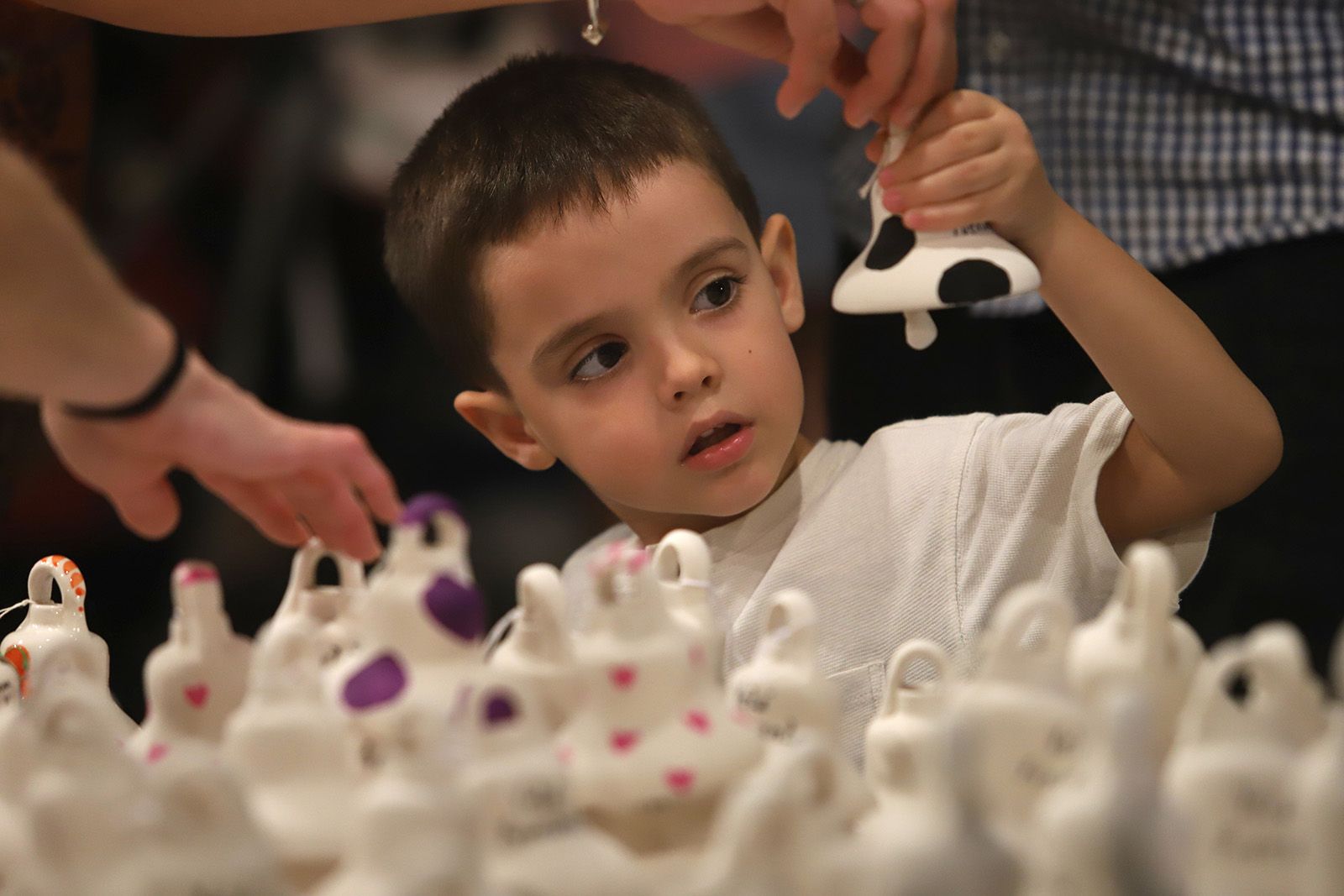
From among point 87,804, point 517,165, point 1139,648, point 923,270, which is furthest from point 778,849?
point 517,165

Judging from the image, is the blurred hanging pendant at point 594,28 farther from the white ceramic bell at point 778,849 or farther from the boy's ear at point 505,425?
the white ceramic bell at point 778,849

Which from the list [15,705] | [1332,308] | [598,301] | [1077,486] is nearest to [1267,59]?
[1332,308]

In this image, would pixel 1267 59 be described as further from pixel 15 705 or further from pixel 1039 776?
pixel 15 705

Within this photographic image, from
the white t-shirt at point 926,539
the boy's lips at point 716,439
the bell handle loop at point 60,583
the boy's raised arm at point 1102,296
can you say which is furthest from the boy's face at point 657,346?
the bell handle loop at point 60,583

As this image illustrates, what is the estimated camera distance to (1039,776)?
610mm

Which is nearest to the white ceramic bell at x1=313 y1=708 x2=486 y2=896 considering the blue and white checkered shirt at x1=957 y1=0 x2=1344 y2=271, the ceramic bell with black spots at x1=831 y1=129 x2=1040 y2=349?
the ceramic bell with black spots at x1=831 y1=129 x2=1040 y2=349

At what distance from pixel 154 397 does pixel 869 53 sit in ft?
2.01

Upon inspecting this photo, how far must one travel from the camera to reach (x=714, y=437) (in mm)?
1200

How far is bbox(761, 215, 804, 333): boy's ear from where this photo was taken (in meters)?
1.36

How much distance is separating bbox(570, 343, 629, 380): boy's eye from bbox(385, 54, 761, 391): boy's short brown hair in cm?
12

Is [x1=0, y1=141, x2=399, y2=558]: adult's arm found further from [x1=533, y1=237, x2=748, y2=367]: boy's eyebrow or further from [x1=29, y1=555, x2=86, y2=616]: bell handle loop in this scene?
[x1=533, y1=237, x2=748, y2=367]: boy's eyebrow

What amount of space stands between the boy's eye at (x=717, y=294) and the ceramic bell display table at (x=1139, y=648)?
0.60 metres

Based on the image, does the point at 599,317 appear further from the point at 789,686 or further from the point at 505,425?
the point at 789,686

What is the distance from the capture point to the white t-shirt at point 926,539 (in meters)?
1.17
